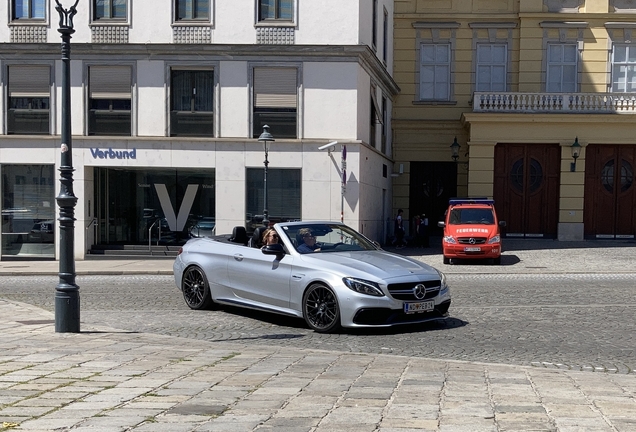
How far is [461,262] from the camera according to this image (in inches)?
1025

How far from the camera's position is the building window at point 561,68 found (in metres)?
35.8

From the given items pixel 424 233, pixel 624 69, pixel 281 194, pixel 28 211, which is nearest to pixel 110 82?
pixel 28 211

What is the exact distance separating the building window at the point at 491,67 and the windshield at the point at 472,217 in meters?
12.0

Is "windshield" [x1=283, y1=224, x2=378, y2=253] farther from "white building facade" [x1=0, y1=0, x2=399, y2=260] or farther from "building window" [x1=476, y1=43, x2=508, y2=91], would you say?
"building window" [x1=476, y1=43, x2=508, y2=91]

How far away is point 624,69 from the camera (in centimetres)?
3544

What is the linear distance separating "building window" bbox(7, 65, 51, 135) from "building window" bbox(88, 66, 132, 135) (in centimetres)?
156

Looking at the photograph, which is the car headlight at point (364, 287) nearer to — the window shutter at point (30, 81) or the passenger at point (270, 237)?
the passenger at point (270, 237)

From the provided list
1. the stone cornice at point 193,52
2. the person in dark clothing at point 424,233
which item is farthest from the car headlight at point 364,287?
the person in dark clothing at point 424,233

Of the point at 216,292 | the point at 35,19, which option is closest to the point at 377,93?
the point at 35,19

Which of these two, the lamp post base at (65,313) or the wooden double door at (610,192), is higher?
the wooden double door at (610,192)

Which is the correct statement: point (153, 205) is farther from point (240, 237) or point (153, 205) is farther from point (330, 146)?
point (240, 237)

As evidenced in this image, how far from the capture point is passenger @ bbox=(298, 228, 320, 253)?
39.2 ft

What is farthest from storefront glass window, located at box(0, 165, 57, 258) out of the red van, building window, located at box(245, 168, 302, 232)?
the red van

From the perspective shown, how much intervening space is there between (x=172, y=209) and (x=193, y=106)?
144 inches
